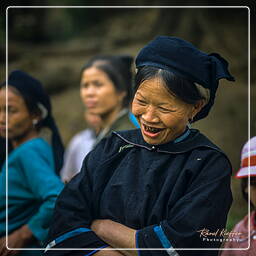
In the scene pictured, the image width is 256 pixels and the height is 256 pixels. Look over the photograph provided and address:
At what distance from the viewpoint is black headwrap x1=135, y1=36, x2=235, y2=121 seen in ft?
6.48

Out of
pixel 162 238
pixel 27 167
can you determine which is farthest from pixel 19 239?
pixel 162 238

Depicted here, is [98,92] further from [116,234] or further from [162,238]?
[162,238]

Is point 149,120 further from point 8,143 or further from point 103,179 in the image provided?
point 8,143

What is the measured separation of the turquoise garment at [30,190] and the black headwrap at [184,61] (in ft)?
3.23

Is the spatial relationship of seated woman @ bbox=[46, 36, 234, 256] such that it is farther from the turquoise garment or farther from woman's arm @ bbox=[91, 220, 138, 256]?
the turquoise garment

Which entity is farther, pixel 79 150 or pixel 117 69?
pixel 79 150

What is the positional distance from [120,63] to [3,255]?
2.00 m

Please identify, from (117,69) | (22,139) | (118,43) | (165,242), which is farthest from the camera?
(118,43)

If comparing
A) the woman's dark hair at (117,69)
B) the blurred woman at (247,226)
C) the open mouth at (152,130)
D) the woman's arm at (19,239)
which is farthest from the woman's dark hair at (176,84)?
the woman's dark hair at (117,69)

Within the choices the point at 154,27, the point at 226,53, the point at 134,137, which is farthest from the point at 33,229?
the point at 154,27

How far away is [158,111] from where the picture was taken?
2.03 m

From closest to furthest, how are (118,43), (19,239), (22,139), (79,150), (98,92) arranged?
1. (19,239)
2. (22,139)
3. (98,92)
4. (79,150)
5. (118,43)

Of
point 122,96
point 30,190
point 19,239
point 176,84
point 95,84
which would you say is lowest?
point 19,239

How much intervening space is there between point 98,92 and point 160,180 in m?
1.80
